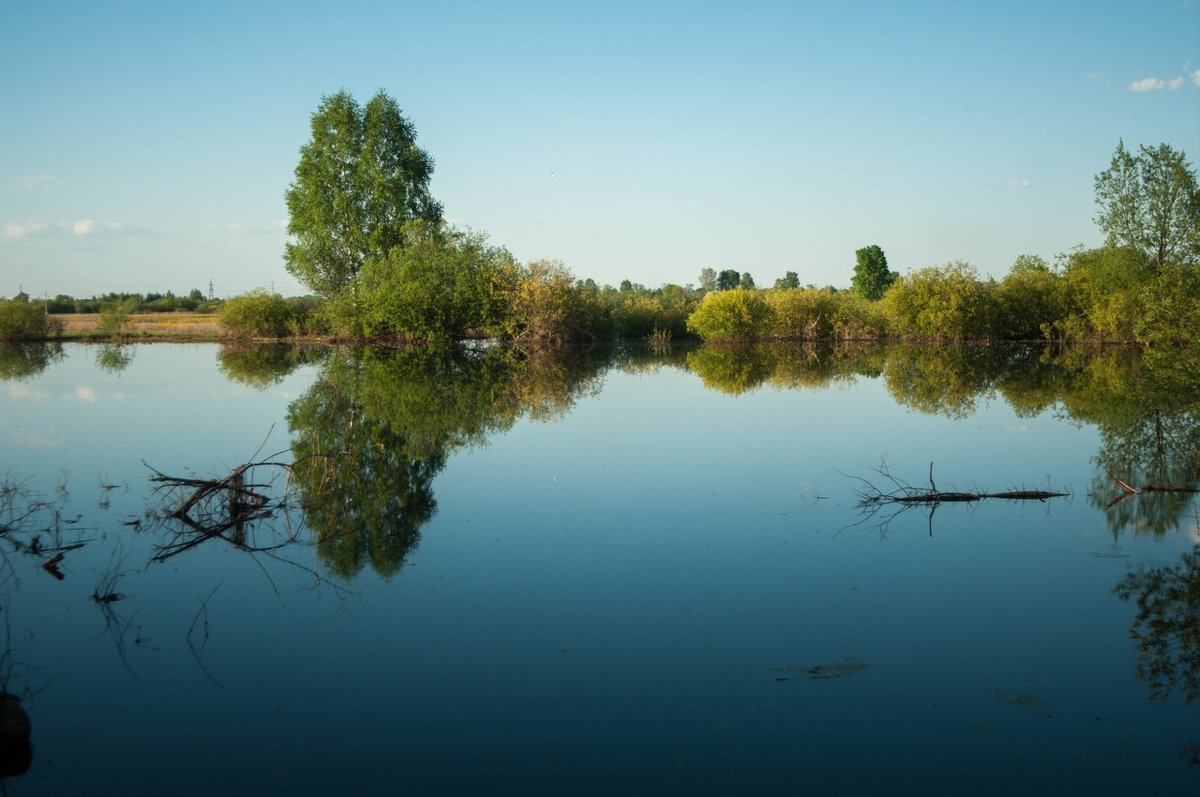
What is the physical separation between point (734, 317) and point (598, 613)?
47.8 m

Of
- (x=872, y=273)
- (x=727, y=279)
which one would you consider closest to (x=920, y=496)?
(x=872, y=273)

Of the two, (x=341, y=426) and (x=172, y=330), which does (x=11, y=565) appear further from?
(x=172, y=330)

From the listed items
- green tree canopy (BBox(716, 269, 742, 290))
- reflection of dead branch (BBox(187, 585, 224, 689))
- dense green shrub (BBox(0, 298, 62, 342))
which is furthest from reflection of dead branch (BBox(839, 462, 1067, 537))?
green tree canopy (BBox(716, 269, 742, 290))

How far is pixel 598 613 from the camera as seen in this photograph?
706 cm

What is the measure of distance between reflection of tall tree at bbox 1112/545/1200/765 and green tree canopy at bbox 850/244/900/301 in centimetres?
8252

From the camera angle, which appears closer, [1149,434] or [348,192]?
[1149,434]

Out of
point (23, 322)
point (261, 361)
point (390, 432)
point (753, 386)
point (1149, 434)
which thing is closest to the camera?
point (1149, 434)

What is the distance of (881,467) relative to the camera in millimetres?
12938

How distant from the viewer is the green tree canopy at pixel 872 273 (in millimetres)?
87375

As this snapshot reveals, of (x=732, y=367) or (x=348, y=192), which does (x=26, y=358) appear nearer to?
(x=348, y=192)

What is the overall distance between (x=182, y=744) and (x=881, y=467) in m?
10.4

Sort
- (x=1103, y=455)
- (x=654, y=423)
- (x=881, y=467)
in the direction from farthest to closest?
(x=654, y=423) < (x=1103, y=455) < (x=881, y=467)

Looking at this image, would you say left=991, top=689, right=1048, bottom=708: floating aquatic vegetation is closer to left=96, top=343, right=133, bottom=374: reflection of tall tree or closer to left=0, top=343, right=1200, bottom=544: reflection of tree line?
left=0, top=343, right=1200, bottom=544: reflection of tree line

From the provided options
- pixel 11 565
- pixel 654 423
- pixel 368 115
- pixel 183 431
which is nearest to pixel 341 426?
pixel 183 431
